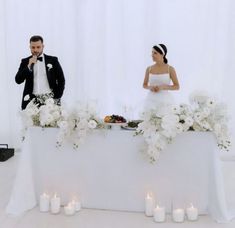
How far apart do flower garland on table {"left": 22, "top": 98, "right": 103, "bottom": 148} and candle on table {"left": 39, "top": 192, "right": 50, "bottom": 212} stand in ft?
1.64

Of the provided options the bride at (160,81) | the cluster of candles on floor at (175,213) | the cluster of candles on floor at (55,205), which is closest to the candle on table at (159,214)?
the cluster of candles on floor at (175,213)

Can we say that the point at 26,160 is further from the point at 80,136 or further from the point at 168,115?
the point at 168,115

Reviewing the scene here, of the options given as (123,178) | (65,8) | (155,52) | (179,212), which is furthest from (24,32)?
(179,212)

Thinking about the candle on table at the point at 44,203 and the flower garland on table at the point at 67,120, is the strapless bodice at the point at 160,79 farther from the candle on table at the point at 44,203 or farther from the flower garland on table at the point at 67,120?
the candle on table at the point at 44,203

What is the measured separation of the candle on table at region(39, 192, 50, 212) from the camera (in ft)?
12.0

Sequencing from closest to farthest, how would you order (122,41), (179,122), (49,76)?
(179,122) → (49,76) → (122,41)

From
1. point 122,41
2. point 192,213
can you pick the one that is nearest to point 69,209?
point 192,213

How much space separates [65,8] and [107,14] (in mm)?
610

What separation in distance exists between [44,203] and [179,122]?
4.72 feet

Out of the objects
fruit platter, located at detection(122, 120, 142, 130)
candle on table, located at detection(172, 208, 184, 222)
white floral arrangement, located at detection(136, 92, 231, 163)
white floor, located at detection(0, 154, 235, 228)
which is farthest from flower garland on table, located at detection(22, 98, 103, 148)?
candle on table, located at detection(172, 208, 184, 222)

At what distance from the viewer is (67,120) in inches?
139

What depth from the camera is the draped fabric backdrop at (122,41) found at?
5590 millimetres

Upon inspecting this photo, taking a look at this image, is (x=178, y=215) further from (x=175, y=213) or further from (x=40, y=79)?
(x=40, y=79)

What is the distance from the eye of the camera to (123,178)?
11.8 feet
